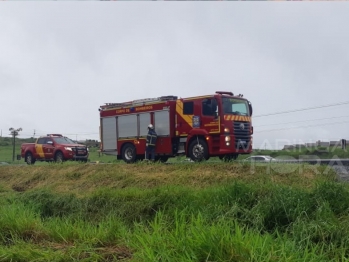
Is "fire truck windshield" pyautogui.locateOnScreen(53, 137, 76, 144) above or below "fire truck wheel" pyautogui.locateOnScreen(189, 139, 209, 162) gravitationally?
above

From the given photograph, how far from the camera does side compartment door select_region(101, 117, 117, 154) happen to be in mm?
18688

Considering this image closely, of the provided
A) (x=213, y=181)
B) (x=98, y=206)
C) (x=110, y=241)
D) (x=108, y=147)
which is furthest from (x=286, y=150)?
(x=110, y=241)

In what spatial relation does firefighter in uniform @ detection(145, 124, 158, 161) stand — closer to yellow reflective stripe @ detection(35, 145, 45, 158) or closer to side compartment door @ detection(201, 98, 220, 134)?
side compartment door @ detection(201, 98, 220, 134)

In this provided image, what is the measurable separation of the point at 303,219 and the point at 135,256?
3.59 m

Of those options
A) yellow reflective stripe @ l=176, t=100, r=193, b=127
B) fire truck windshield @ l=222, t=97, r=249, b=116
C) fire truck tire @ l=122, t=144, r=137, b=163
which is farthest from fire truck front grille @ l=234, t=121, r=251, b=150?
fire truck tire @ l=122, t=144, r=137, b=163

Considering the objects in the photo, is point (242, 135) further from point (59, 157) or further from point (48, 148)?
point (48, 148)

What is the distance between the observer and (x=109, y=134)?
62.0 ft

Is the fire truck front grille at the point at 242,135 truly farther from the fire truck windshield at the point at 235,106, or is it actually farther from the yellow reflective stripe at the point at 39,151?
the yellow reflective stripe at the point at 39,151

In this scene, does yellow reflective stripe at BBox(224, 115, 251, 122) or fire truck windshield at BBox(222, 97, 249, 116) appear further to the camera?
fire truck windshield at BBox(222, 97, 249, 116)

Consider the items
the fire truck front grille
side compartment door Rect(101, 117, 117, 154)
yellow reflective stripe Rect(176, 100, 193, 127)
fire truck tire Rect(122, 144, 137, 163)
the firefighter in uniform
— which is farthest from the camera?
side compartment door Rect(101, 117, 117, 154)

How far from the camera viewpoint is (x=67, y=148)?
71.6 feet

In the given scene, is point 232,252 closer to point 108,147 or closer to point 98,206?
point 98,206

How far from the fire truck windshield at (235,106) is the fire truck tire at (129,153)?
16.3 feet

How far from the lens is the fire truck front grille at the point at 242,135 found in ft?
48.2
